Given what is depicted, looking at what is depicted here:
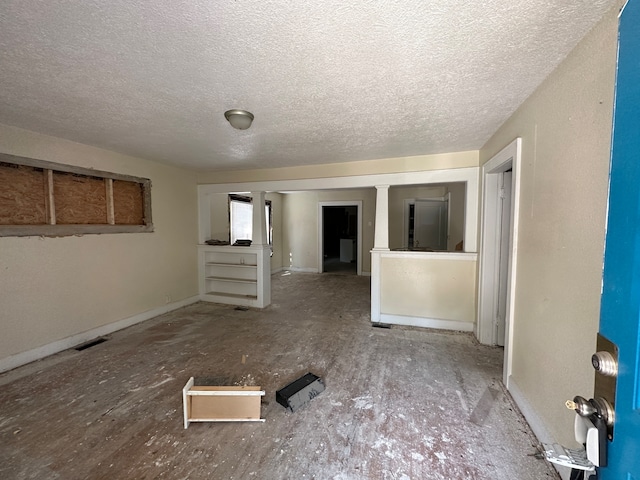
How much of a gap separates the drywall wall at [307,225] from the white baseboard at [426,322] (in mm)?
3362

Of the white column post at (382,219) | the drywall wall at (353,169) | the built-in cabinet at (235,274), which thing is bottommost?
the built-in cabinet at (235,274)

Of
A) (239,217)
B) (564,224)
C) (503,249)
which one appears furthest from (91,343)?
(503,249)

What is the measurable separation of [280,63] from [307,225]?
5.98m

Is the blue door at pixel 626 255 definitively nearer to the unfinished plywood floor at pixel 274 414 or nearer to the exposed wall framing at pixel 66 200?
the unfinished plywood floor at pixel 274 414

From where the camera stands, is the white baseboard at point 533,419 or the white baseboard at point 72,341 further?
the white baseboard at point 72,341

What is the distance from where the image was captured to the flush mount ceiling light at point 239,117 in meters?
2.05

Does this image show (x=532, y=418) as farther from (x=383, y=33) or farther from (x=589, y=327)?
(x=383, y=33)

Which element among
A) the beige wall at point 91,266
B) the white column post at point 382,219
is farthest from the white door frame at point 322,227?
the beige wall at point 91,266

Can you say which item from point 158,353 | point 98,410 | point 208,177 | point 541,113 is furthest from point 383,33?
point 208,177

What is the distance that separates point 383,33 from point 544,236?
1497 mm

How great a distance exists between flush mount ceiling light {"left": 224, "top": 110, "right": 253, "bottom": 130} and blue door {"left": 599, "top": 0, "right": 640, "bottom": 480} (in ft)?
6.68

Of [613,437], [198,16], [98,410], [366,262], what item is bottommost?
[98,410]

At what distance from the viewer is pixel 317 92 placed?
1783 millimetres

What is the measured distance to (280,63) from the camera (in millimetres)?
1463
